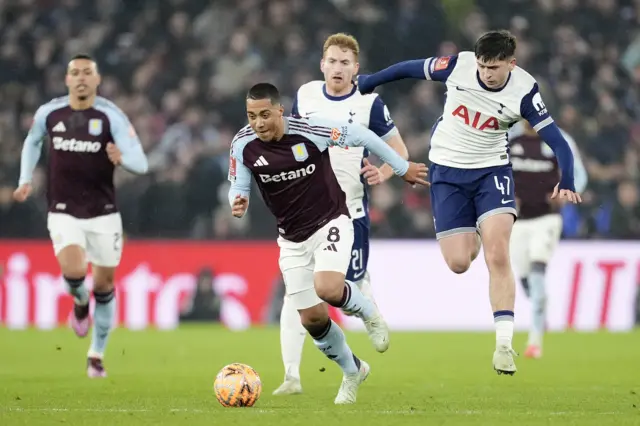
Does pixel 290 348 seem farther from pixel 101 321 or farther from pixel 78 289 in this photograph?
Answer: pixel 78 289

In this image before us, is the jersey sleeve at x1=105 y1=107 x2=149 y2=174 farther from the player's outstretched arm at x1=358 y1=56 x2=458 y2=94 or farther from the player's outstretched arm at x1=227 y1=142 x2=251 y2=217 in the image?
the player's outstretched arm at x1=227 y1=142 x2=251 y2=217

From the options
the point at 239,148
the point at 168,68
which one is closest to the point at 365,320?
the point at 239,148

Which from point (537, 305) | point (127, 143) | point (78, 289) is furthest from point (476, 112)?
point (537, 305)

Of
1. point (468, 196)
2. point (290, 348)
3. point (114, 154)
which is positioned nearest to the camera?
point (468, 196)

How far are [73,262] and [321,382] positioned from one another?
8.19 ft

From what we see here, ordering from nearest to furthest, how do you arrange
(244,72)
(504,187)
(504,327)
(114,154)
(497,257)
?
(504,327)
(497,257)
(504,187)
(114,154)
(244,72)

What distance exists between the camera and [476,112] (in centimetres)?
962

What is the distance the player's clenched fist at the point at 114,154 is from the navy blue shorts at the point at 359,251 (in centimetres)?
236

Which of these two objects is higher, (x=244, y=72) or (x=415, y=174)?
(x=244, y=72)

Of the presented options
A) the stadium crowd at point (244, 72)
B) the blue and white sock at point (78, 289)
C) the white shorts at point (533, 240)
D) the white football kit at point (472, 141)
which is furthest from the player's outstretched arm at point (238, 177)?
the stadium crowd at point (244, 72)

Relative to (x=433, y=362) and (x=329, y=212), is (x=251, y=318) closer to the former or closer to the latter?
(x=433, y=362)

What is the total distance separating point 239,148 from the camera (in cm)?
880

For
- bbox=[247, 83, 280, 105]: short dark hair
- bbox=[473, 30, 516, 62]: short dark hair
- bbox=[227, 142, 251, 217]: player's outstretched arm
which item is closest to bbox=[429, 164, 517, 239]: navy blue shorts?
bbox=[473, 30, 516, 62]: short dark hair

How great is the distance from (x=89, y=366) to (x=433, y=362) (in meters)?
3.77
